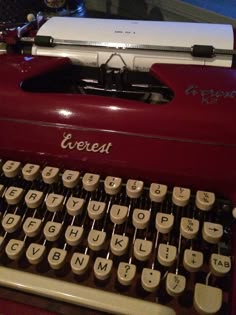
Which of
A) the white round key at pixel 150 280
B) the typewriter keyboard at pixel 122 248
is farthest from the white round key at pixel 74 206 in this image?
the white round key at pixel 150 280

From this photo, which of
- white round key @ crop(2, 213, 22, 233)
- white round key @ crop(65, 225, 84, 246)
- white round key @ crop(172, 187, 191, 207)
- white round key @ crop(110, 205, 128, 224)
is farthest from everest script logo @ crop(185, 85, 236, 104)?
white round key @ crop(2, 213, 22, 233)

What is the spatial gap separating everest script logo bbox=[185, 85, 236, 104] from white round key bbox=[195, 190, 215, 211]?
21 cm

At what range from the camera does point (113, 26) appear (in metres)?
1.05

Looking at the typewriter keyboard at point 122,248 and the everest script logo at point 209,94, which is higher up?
the everest script logo at point 209,94

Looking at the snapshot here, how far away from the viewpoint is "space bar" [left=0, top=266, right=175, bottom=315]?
66 cm

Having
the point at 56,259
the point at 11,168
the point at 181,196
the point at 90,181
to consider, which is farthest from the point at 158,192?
the point at 11,168

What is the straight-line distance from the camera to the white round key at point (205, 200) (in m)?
0.73

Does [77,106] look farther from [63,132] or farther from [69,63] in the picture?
[69,63]

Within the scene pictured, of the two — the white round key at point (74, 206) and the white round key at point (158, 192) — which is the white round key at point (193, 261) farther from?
the white round key at point (74, 206)

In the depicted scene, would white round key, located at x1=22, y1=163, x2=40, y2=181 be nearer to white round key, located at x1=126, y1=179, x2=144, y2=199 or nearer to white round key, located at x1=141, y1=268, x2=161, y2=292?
white round key, located at x1=126, y1=179, x2=144, y2=199

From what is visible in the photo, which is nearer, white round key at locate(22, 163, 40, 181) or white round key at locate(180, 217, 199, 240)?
white round key at locate(180, 217, 199, 240)

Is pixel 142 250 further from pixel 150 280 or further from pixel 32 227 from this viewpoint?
pixel 32 227

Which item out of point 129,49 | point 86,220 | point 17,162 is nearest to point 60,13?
point 129,49

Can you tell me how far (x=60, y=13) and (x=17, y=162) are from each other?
76 cm
